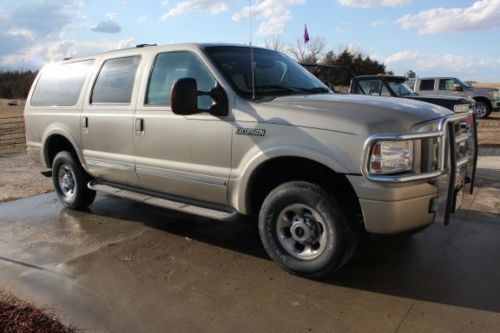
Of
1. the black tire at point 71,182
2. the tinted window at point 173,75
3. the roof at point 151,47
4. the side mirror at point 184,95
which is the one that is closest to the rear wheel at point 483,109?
the roof at point 151,47

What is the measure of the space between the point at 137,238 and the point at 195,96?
1.84 meters

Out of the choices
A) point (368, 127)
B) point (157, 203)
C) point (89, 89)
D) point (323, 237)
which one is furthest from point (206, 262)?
point (89, 89)

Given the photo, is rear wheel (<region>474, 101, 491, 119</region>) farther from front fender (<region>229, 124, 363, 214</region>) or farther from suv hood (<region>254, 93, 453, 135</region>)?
front fender (<region>229, 124, 363, 214</region>)

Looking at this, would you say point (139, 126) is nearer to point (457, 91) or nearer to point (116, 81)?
point (116, 81)

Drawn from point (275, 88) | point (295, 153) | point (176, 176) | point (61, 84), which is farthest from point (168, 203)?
point (61, 84)

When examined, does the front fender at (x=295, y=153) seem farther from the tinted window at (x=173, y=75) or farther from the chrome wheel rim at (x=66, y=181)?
the chrome wheel rim at (x=66, y=181)

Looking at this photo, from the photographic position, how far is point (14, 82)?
7575 centimetres

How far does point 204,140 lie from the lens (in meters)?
4.37

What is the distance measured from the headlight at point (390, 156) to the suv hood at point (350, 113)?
0.33 feet

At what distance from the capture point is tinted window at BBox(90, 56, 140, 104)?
5.20 m

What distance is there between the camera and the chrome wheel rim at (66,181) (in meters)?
6.24

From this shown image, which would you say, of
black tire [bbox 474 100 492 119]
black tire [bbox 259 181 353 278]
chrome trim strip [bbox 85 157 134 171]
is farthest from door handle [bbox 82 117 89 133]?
black tire [bbox 474 100 492 119]

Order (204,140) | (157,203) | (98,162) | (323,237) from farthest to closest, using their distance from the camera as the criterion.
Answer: (98,162) → (157,203) → (204,140) → (323,237)

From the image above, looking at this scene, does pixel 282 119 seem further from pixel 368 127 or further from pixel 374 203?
pixel 374 203
